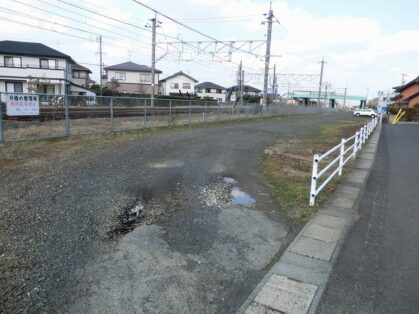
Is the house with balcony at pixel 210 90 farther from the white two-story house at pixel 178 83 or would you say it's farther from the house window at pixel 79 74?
the house window at pixel 79 74

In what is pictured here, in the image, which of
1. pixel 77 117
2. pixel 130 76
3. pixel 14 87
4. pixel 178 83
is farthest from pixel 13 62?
pixel 178 83

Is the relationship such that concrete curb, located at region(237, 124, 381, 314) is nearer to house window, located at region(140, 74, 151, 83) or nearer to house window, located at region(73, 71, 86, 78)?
house window, located at region(73, 71, 86, 78)

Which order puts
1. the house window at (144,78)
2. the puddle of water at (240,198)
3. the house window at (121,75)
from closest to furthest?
the puddle of water at (240,198) < the house window at (121,75) < the house window at (144,78)

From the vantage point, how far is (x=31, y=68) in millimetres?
39094

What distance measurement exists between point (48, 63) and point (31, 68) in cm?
227

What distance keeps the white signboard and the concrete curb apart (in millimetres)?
9611

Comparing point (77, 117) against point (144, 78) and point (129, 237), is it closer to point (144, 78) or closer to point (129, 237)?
point (129, 237)

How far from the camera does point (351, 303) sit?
321 centimetres

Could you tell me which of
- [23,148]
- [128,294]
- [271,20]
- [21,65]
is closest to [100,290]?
[128,294]

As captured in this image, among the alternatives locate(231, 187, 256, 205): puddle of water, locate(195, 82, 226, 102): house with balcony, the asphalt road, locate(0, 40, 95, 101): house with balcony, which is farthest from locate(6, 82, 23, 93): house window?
locate(195, 82, 226, 102): house with balcony

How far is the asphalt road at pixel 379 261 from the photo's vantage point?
3.22 m

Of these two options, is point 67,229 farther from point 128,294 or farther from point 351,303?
point 351,303

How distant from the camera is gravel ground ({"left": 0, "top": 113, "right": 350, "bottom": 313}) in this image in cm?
325

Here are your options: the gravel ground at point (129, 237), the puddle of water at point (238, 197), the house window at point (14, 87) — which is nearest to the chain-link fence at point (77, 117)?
the gravel ground at point (129, 237)
